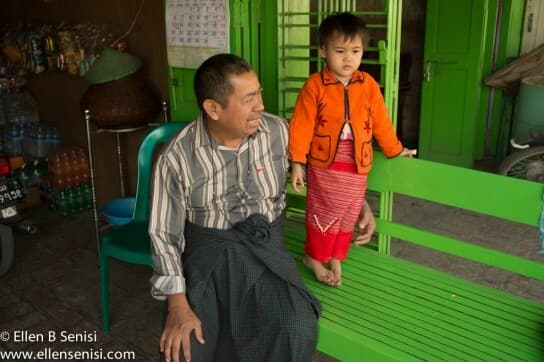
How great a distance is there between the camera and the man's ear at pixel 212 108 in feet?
5.66

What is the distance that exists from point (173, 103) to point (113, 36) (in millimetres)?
1034

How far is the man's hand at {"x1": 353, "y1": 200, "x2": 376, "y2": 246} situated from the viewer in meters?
2.11

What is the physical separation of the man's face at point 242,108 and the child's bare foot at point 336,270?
0.66m

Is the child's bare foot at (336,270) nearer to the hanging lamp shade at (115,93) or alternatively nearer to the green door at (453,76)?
the hanging lamp shade at (115,93)

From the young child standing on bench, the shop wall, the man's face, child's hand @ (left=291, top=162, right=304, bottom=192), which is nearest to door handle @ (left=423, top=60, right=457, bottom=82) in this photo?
the shop wall

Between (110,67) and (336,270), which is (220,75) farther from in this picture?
(110,67)

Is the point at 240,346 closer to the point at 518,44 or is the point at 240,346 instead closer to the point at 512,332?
the point at 512,332

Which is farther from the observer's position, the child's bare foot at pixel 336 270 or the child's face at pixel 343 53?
the child's bare foot at pixel 336 270

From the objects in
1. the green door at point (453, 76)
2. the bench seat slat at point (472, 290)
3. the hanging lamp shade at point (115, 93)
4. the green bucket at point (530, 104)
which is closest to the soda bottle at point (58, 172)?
the hanging lamp shade at point (115, 93)

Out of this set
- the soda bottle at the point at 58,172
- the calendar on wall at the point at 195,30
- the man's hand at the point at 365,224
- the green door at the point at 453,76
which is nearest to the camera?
the man's hand at the point at 365,224

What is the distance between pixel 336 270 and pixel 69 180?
2950 mm

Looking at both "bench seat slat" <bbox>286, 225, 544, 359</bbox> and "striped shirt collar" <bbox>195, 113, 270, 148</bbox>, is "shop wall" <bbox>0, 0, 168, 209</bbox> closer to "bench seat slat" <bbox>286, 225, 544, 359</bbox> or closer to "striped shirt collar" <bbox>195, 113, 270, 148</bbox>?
"striped shirt collar" <bbox>195, 113, 270, 148</bbox>

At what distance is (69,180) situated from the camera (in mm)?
4254

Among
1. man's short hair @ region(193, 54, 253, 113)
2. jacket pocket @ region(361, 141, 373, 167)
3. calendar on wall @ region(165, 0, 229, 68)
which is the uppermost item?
calendar on wall @ region(165, 0, 229, 68)
